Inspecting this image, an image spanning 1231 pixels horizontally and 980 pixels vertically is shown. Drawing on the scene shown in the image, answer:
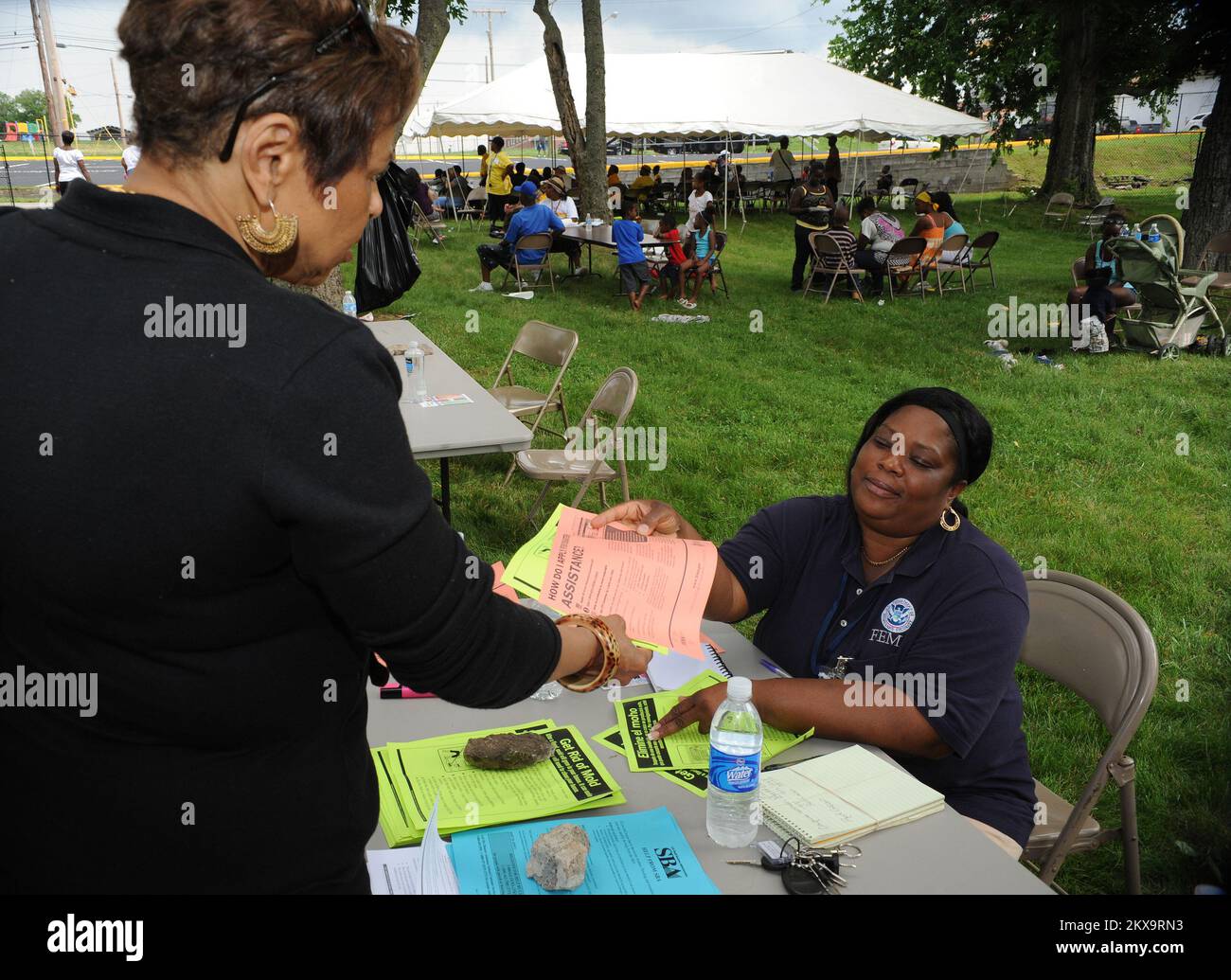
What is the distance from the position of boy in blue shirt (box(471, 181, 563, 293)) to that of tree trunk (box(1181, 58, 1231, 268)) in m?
8.52

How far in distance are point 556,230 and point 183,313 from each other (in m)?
12.6

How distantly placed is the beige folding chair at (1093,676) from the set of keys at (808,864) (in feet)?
3.03

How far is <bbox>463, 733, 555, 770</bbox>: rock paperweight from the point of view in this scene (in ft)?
5.78

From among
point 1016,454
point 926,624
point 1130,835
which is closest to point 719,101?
point 1016,454

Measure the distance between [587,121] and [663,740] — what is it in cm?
1471

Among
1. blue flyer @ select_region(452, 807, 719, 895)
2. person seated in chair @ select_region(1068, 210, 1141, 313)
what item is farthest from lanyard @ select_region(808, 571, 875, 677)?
person seated in chair @ select_region(1068, 210, 1141, 313)

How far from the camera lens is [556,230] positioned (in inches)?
512

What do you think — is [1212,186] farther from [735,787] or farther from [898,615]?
[735,787]

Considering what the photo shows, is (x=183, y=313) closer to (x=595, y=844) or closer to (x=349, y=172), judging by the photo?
(x=349, y=172)

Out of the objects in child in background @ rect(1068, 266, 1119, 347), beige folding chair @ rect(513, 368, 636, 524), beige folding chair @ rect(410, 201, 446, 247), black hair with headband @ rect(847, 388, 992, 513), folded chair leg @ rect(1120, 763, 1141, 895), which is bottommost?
folded chair leg @ rect(1120, 763, 1141, 895)
